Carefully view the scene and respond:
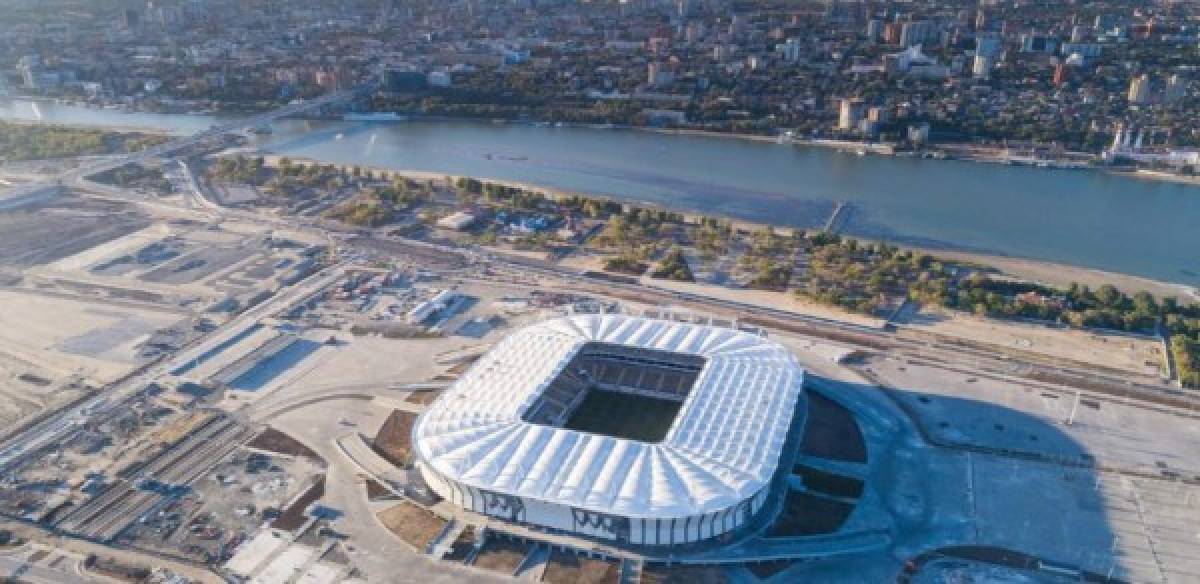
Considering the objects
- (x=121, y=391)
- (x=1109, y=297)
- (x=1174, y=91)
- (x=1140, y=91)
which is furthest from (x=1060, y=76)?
(x=121, y=391)

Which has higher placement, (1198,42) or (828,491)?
(1198,42)

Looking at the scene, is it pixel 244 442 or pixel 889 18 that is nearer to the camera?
pixel 244 442

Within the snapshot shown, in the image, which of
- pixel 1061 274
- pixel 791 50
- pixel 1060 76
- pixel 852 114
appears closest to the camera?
pixel 1061 274

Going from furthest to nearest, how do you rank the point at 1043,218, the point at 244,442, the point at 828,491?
the point at 1043,218 → the point at 244,442 → the point at 828,491

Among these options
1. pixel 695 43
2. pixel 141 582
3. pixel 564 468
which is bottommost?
pixel 141 582

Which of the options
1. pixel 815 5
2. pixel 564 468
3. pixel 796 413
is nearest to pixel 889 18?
pixel 815 5

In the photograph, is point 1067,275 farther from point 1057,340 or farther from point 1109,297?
point 1057,340

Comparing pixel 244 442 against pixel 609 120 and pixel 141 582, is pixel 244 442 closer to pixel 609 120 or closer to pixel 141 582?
pixel 141 582
